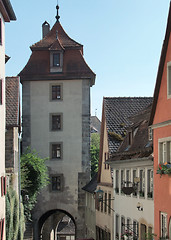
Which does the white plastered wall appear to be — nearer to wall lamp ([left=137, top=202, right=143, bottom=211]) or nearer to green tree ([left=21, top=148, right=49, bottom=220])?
green tree ([left=21, top=148, right=49, bottom=220])

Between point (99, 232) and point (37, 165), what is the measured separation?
5.97m

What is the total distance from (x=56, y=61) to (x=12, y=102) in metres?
14.4

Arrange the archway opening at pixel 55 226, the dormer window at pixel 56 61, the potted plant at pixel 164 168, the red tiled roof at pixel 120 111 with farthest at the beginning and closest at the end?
1. the archway opening at pixel 55 226
2. the dormer window at pixel 56 61
3. the red tiled roof at pixel 120 111
4. the potted plant at pixel 164 168

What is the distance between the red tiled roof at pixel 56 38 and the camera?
149 ft

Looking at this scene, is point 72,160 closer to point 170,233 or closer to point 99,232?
point 99,232

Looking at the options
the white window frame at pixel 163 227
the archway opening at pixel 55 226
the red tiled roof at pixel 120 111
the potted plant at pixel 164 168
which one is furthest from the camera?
the archway opening at pixel 55 226

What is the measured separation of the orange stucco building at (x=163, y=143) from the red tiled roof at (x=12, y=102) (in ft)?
34.9

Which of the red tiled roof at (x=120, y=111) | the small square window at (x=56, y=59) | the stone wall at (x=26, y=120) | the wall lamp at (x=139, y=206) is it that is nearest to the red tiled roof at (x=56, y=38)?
the small square window at (x=56, y=59)

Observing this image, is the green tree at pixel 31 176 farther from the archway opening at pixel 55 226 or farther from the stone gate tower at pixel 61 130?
the archway opening at pixel 55 226

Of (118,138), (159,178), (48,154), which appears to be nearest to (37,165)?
(48,154)

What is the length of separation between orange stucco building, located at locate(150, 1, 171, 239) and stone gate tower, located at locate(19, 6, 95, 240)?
23262 mm

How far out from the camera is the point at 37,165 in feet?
129

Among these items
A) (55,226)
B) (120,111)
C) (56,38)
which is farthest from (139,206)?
(55,226)

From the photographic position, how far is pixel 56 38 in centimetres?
4609
